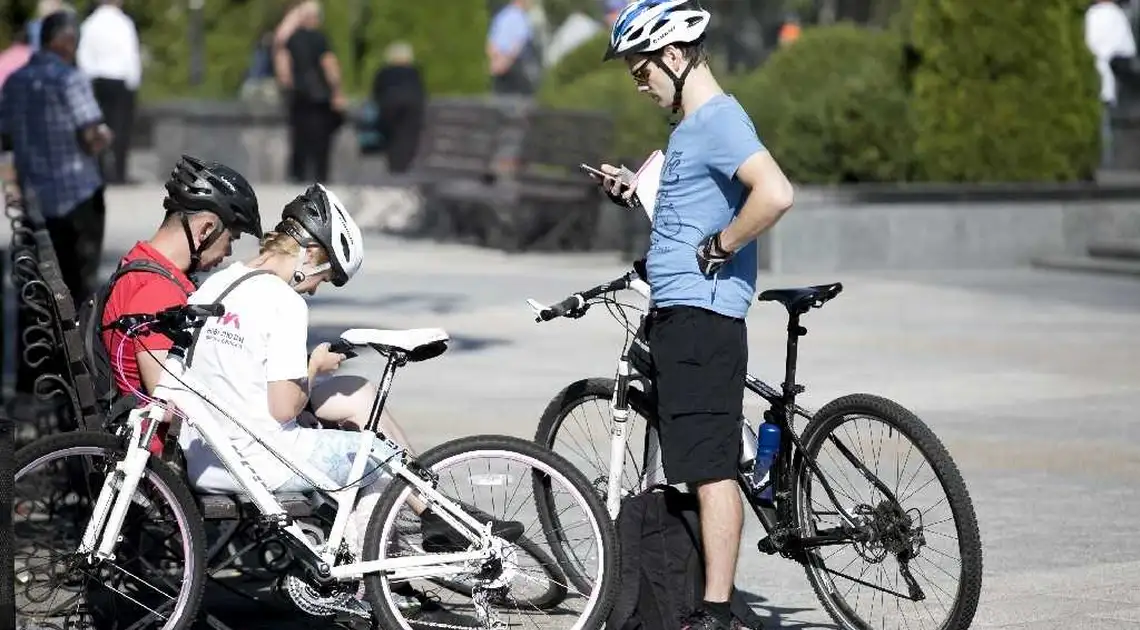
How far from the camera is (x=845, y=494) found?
6.15 meters

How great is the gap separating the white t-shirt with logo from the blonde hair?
0.16 meters

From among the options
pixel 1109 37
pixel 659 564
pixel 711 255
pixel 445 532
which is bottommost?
pixel 659 564

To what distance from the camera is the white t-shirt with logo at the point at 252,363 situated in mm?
5988

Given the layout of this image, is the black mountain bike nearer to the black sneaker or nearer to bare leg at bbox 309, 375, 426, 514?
the black sneaker

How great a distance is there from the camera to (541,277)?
16078 millimetres

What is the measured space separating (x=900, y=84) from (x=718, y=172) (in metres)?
12.0

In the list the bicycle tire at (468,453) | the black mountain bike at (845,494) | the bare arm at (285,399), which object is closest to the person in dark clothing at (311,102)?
the black mountain bike at (845,494)

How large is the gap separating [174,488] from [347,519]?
443 millimetres

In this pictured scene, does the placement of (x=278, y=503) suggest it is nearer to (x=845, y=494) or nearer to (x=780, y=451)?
(x=780, y=451)

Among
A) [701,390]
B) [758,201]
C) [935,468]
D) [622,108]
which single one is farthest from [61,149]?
[622,108]

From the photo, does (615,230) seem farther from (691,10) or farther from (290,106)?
(691,10)

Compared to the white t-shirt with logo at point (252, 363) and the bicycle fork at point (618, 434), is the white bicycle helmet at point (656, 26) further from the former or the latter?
the white t-shirt with logo at point (252, 363)

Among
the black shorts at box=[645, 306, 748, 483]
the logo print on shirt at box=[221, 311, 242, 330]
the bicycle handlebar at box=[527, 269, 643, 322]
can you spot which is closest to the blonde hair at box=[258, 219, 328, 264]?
the logo print on shirt at box=[221, 311, 242, 330]

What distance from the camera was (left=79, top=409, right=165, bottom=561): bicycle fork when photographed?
5801 millimetres
